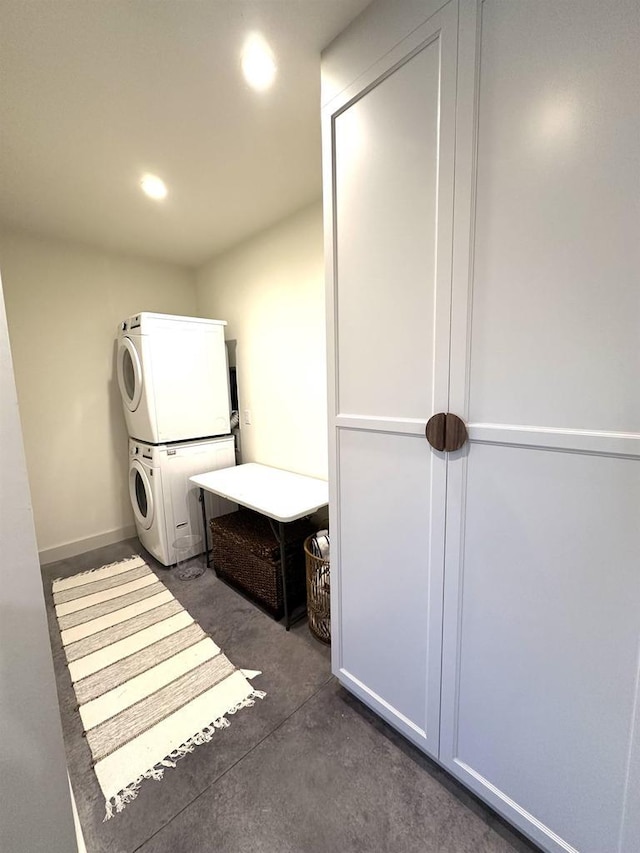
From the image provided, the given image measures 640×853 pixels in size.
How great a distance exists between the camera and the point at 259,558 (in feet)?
6.75

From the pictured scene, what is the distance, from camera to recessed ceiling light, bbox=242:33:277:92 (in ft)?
3.83

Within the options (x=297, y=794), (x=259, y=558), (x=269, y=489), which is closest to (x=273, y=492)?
(x=269, y=489)

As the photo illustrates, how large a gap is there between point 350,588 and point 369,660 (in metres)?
0.28

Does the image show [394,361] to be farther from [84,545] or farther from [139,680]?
[84,545]

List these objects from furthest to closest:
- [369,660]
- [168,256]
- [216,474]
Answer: [168,256]
[216,474]
[369,660]

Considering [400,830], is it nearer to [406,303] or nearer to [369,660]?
[369,660]

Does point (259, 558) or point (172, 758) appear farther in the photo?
point (259, 558)

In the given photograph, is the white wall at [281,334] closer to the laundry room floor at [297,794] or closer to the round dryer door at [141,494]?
the round dryer door at [141,494]

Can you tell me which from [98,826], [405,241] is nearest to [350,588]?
[98,826]

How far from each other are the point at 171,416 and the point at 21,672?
1991 mm

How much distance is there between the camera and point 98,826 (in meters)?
1.09

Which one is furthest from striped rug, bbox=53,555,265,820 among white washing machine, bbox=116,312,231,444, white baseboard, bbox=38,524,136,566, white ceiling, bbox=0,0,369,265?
white ceiling, bbox=0,0,369,265

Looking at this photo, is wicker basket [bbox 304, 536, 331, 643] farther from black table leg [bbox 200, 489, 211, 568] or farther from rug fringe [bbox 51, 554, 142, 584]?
rug fringe [bbox 51, 554, 142, 584]

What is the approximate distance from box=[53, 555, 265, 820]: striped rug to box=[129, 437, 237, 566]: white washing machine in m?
0.41
